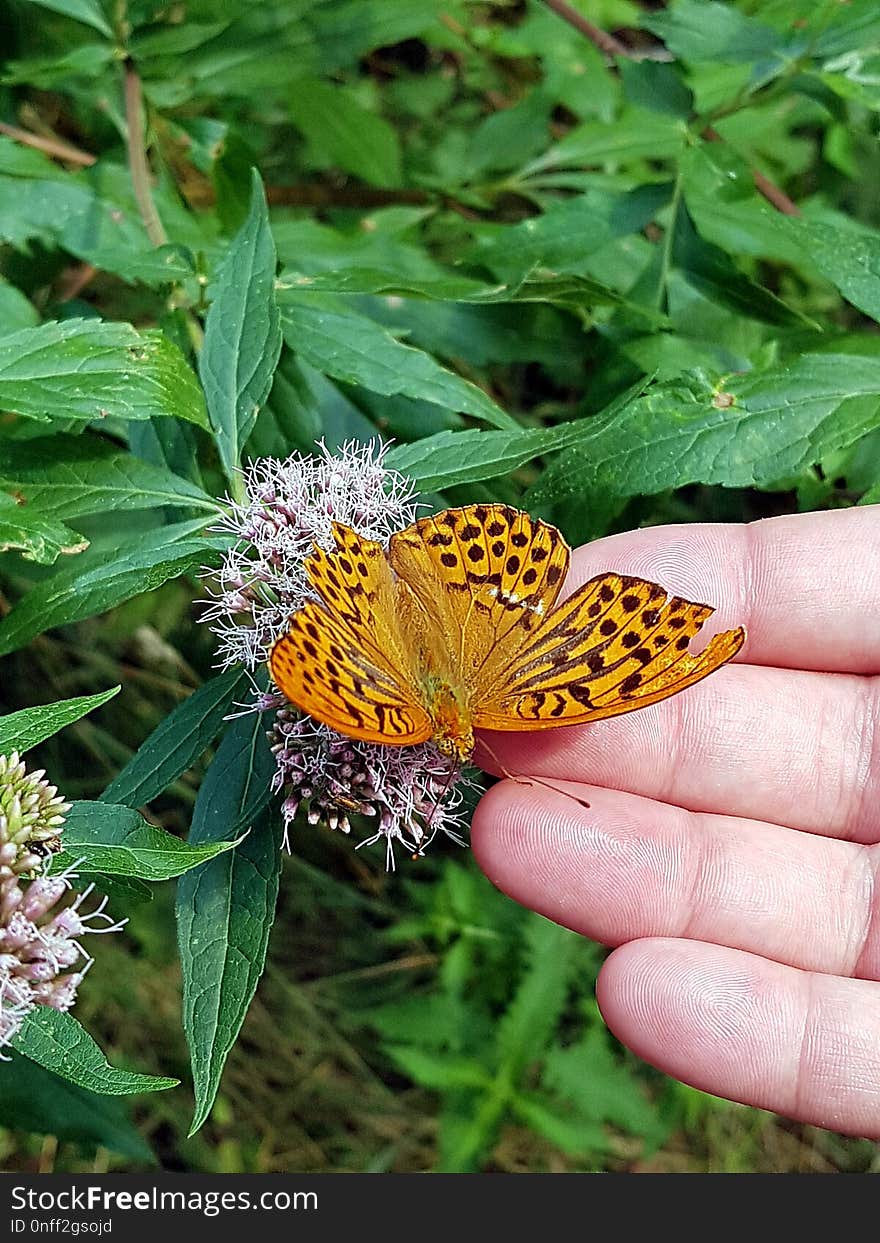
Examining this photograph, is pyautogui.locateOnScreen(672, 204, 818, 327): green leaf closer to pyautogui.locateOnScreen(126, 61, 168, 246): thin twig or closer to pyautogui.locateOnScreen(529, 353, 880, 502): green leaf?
pyautogui.locateOnScreen(529, 353, 880, 502): green leaf

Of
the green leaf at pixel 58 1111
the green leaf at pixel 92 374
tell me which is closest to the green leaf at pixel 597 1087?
the green leaf at pixel 58 1111

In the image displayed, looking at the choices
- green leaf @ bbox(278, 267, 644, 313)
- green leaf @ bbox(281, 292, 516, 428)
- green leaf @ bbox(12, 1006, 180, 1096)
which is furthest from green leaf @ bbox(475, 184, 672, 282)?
green leaf @ bbox(12, 1006, 180, 1096)

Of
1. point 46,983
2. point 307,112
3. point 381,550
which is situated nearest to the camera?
point 46,983

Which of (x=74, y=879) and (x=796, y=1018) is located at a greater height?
(x=74, y=879)

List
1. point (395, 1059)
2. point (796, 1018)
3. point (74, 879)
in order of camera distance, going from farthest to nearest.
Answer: point (395, 1059) < point (796, 1018) < point (74, 879)

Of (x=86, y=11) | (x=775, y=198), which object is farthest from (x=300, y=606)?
(x=775, y=198)

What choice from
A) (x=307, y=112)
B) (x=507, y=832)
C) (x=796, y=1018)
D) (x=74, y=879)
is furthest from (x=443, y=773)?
(x=307, y=112)

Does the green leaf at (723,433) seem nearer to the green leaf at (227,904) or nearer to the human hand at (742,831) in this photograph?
the human hand at (742,831)

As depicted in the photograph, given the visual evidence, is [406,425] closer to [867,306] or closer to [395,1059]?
[867,306]
